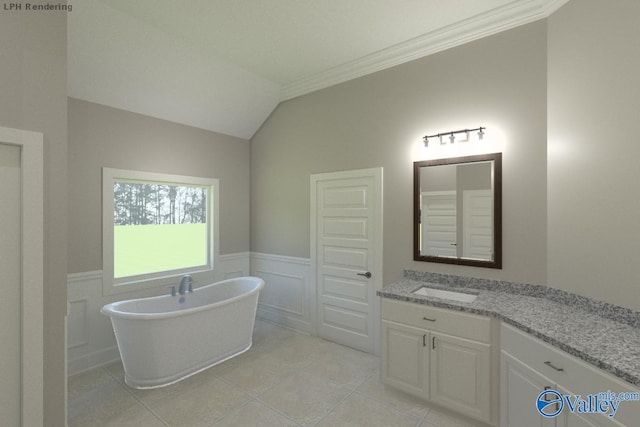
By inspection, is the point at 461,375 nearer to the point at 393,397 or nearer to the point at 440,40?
the point at 393,397

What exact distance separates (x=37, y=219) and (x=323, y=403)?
2293mm

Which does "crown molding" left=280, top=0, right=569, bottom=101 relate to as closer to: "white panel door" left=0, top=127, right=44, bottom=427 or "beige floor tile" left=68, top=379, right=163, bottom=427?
"white panel door" left=0, top=127, right=44, bottom=427

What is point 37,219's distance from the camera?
5.12ft

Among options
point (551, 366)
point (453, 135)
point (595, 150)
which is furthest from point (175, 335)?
point (595, 150)

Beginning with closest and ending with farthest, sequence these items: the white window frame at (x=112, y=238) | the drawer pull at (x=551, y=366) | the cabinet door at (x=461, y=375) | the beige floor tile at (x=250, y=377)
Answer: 1. the drawer pull at (x=551, y=366)
2. the cabinet door at (x=461, y=375)
3. the beige floor tile at (x=250, y=377)
4. the white window frame at (x=112, y=238)

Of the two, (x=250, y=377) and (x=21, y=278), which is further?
(x=250, y=377)

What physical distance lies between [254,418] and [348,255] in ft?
5.82

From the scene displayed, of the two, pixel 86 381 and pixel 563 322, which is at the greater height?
pixel 563 322

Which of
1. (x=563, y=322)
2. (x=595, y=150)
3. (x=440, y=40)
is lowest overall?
(x=563, y=322)

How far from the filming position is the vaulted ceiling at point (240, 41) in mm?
2305

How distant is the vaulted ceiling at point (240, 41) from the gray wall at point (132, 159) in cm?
18

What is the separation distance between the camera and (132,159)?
3205 mm

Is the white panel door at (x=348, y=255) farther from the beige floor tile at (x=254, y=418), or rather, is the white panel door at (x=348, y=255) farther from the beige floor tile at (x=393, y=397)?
the beige floor tile at (x=254, y=418)

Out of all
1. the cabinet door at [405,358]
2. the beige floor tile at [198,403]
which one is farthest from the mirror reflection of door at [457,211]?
the beige floor tile at [198,403]
